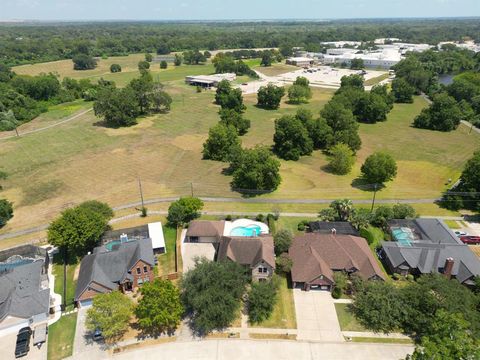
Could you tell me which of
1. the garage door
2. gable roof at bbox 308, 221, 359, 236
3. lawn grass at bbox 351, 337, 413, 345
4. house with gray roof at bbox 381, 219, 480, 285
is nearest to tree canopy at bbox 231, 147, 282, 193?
gable roof at bbox 308, 221, 359, 236

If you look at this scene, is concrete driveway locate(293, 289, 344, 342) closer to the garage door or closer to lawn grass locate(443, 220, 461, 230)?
the garage door

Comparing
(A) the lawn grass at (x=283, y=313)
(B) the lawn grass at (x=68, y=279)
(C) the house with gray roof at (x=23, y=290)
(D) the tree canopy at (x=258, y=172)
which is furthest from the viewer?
(D) the tree canopy at (x=258, y=172)

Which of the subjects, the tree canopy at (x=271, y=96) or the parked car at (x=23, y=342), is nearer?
the parked car at (x=23, y=342)

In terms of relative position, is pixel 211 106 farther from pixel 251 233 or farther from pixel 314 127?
pixel 251 233

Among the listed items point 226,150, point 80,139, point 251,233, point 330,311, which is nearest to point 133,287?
point 251,233

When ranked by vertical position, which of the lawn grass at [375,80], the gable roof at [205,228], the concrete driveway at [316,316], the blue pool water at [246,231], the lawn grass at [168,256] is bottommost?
the lawn grass at [168,256]

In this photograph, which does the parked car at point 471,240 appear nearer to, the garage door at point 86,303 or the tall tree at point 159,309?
the tall tree at point 159,309

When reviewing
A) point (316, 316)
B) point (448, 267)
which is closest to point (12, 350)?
point (316, 316)

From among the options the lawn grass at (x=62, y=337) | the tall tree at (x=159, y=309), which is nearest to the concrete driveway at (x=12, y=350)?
the lawn grass at (x=62, y=337)
